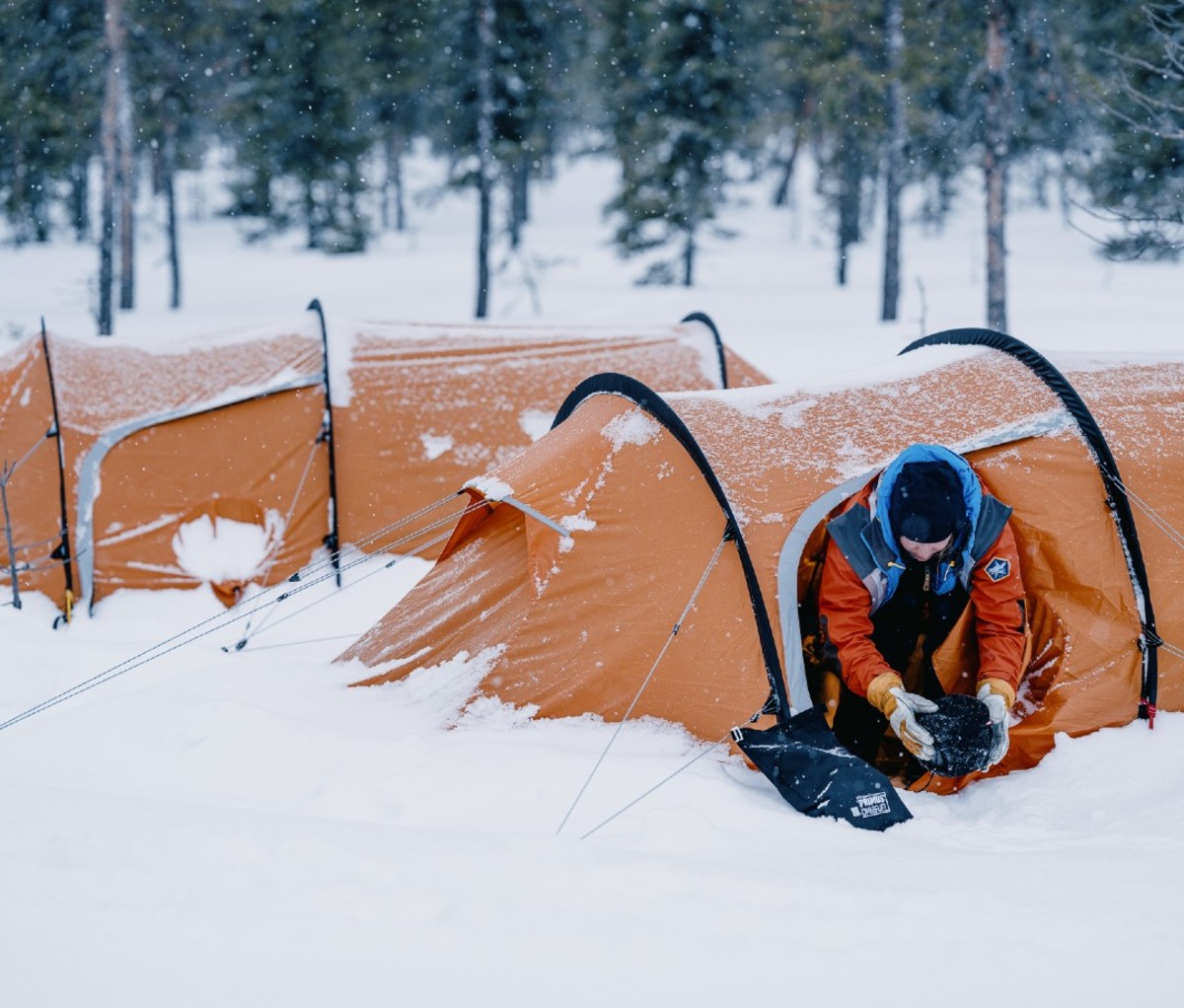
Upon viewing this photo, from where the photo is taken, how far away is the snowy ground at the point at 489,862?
2.36 meters

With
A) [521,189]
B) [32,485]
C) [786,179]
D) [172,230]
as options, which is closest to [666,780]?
[32,485]

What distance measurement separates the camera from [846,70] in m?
16.9

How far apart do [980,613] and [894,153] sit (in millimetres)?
12719

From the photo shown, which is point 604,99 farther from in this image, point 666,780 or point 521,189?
point 666,780

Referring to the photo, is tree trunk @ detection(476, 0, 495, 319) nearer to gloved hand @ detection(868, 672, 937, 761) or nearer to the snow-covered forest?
the snow-covered forest

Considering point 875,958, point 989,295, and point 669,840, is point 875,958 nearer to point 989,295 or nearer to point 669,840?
point 669,840

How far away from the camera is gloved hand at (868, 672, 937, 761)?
358 centimetres

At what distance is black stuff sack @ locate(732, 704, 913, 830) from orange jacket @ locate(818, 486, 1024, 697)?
322 millimetres

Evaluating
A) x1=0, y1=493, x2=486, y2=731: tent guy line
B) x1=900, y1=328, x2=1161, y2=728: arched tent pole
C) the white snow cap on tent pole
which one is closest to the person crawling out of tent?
x1=900, y1=328, x2=1161, y2=728: arched tent pole

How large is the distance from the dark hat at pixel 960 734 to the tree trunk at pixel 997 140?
8460 mm

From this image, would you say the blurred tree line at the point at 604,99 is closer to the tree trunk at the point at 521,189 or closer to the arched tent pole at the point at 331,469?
the tree trunk at the point at 521,189

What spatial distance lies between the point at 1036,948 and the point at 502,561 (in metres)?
2.52

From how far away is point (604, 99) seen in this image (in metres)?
23.4

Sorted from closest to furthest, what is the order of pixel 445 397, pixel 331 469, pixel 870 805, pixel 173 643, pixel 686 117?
pixel 870 805 < pixel 173 643 < pixel 331 469 < pixel 445 397 < pixel 686 117
